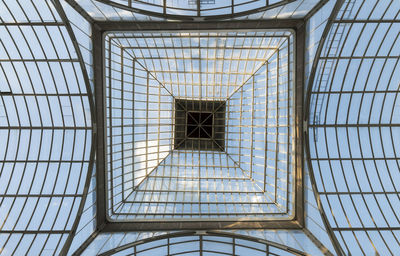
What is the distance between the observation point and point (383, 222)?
18219 mm

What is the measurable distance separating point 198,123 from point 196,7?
48.2 feet

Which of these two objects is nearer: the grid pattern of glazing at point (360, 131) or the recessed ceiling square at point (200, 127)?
the grid pattern of glazing at point (360, 131)

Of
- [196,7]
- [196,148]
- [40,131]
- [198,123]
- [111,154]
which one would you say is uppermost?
[196,7]

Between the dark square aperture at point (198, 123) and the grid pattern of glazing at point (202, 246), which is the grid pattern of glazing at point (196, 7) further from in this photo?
the grid pattern of glazing at point (202, 246)

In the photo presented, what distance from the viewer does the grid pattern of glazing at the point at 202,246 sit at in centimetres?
1975

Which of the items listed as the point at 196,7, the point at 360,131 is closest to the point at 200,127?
the point at 196,7

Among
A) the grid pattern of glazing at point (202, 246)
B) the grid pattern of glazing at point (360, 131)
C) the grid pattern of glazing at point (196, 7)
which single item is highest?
the grid pattern of glazing at point (196, 7)

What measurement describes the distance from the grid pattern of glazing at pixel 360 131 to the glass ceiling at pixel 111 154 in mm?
75

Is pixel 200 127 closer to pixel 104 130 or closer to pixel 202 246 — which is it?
pixel 104 130

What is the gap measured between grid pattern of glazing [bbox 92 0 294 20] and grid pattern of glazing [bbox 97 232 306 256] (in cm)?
1666

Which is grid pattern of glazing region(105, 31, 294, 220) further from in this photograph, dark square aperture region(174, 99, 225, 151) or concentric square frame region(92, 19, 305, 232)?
concentric square frame region(92, 19, 305, 232)

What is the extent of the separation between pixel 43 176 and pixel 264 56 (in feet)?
72.3

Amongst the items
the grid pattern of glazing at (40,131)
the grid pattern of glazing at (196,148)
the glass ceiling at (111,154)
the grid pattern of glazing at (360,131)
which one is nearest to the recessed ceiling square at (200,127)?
the grid pattern of glazing at (196,148)

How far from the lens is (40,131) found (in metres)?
20.4
